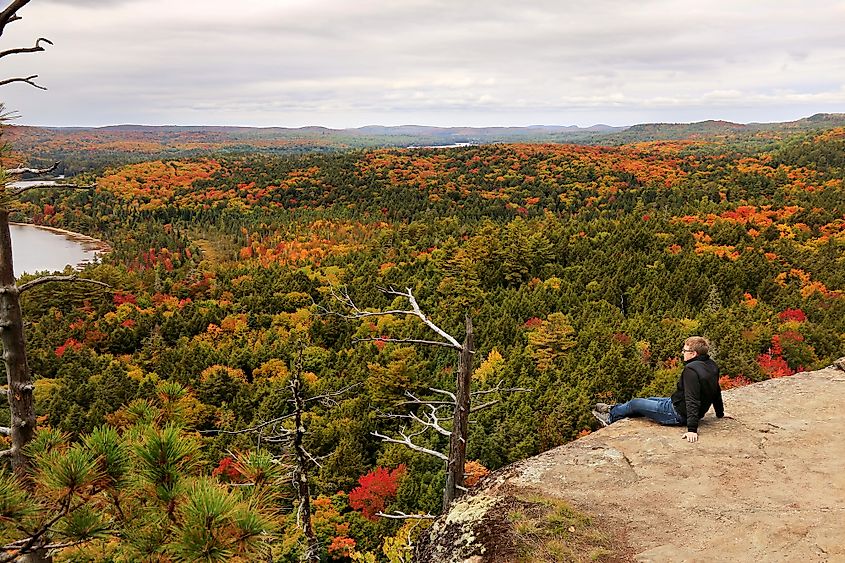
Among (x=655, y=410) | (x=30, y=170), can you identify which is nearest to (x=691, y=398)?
(x=655, y=410)

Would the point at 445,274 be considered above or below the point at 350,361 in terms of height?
above

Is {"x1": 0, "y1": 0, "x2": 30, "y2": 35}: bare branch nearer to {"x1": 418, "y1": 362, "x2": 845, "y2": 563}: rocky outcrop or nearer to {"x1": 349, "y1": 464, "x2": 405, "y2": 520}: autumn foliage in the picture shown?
{"x1": 418, "y1": 362, "x2": 845, "y2": 563}: rocky outcrop

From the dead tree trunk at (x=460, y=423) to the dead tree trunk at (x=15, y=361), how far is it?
422cm

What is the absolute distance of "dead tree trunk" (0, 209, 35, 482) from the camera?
406 centimetres

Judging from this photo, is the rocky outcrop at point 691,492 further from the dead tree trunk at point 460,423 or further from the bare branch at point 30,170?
the bare branch at point 30,170

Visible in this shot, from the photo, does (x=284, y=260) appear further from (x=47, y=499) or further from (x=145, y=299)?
(x=47, y=499)

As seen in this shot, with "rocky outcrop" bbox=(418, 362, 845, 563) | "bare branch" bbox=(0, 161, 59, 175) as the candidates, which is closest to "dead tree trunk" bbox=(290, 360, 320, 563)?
"rocky outcrop" bbox=(418, 362, 845, 563)

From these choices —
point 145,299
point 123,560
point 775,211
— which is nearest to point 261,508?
point 123,560

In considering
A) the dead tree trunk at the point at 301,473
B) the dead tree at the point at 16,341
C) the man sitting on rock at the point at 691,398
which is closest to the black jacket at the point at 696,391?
the man sitting on rock at the point at 691,398

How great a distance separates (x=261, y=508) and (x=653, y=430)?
17.3ft

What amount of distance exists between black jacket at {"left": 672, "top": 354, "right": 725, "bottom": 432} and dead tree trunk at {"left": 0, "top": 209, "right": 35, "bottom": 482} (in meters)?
6.97

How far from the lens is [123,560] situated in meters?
4.16

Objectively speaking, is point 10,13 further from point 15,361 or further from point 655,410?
point 655,410

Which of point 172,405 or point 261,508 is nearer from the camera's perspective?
point 261,508
